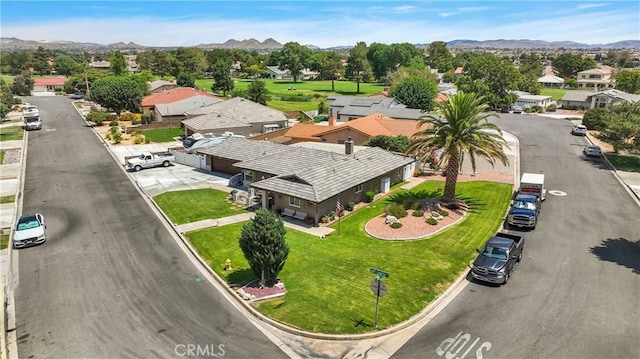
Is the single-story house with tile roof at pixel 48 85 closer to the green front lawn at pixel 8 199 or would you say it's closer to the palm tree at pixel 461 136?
the green front lawn at pixel 8 199

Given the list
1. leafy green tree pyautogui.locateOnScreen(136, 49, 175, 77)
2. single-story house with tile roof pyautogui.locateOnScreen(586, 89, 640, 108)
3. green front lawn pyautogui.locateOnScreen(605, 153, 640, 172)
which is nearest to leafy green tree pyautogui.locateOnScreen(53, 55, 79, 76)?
leafy green tree pyautogui.locateOnScreen(136, 49, 175, 77)

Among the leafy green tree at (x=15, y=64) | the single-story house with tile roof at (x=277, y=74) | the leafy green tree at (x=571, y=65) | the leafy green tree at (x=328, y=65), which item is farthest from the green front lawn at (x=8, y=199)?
the leafy green tree at (x=571, y=65)

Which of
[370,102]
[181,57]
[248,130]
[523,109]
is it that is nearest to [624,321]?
[248,130]

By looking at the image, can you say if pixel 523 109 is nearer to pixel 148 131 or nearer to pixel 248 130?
pixel 248 130

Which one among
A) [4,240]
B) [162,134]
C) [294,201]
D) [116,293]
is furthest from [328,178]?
[162,134]

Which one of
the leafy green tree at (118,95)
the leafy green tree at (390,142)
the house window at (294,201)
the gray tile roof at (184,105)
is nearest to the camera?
the house window at (294,201)

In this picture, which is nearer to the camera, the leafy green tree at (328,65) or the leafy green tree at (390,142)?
the leafy green tree at (390,142)
